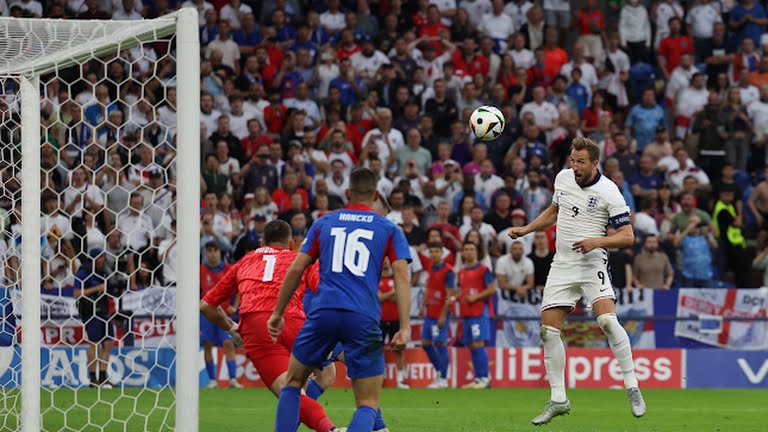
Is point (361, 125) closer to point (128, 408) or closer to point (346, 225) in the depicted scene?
point (128, 408)

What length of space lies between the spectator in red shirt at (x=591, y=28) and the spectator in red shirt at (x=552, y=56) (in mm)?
674

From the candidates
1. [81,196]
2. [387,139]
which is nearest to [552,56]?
[387,139]

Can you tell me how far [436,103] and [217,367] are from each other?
605 centimetres

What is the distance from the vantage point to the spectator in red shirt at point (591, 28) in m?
22.5

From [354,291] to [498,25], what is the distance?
15.3 m

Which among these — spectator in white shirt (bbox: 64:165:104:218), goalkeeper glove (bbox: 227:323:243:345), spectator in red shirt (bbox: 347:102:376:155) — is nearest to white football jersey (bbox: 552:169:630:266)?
goalkeeper glove (bbox: 227:323:243:345)

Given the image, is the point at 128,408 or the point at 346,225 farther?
the point at 128,408

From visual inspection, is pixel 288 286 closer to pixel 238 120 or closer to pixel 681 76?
pixel 238 120

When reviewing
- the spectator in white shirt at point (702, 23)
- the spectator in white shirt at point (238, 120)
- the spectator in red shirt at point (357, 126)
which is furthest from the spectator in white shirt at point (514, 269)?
the spectator in white shirt at point (702, 23)

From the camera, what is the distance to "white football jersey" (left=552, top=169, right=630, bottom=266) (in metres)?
10.4

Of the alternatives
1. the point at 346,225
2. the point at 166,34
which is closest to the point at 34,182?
the point at 166,34

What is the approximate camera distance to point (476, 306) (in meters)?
17.1

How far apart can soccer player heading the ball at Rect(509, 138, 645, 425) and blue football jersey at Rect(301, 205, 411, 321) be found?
9.45ft

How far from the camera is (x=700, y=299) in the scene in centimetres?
1783
